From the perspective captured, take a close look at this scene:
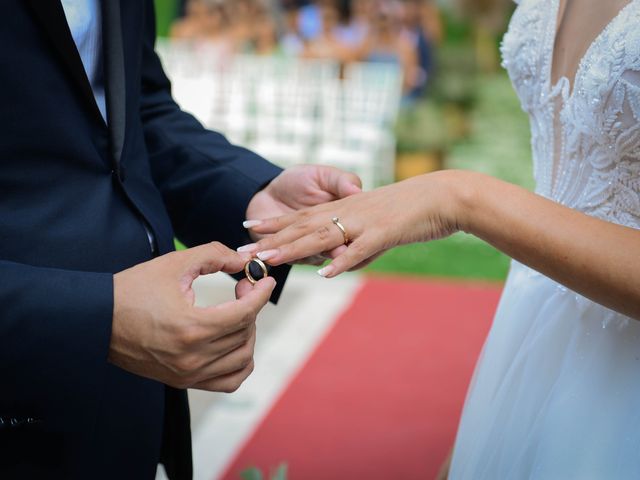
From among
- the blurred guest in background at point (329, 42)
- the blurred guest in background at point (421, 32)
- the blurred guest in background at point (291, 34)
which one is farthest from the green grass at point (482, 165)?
the blurred guest in background at point (291, 34)

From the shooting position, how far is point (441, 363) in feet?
17.1

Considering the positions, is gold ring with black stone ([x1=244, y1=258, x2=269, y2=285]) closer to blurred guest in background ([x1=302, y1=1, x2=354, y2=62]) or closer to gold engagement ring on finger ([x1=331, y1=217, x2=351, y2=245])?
gold engagement ring on finger ([x1=331, y1=217, x2=351, y2=245])

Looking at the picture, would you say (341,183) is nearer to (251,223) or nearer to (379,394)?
(251,223)

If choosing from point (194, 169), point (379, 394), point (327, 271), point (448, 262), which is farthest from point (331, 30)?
point (327, 271)

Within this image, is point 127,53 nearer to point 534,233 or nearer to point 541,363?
point 534,233

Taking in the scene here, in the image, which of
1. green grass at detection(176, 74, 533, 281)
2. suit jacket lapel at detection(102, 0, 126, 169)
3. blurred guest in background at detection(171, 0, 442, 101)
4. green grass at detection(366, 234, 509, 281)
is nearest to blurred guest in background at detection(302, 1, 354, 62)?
blurred guest in background at detection(171, 0, 442, 101)

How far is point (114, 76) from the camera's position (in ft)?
5.26

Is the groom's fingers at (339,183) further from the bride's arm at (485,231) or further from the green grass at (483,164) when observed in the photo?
the green grass at (483,164)

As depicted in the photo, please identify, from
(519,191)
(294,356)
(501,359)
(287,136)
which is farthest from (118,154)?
(287,136)

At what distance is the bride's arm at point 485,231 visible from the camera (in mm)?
1512

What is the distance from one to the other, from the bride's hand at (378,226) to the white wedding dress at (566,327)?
343 millimetres

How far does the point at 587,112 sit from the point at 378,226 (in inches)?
19.3

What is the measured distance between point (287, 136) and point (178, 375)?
385 inches

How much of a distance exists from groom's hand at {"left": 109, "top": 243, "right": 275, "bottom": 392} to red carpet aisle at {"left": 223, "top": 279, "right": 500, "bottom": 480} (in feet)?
8.49
